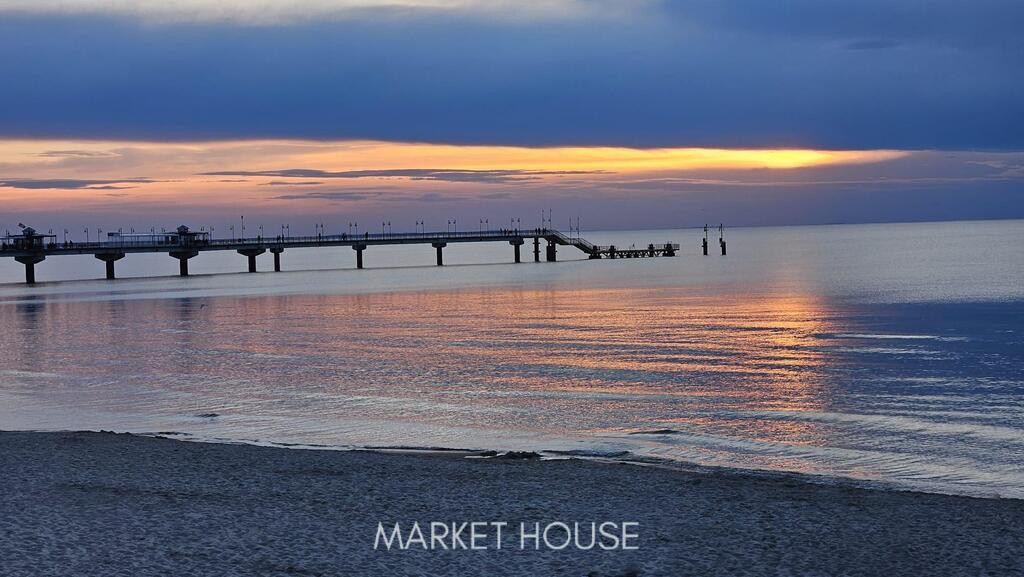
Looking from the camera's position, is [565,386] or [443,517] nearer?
[443,517]

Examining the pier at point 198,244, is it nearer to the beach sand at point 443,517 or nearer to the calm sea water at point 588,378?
the calm sea water at point 588,378

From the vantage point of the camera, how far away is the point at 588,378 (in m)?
28.8

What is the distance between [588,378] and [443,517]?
668 inches

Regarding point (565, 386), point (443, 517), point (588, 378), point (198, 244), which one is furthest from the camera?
point (198, 244)

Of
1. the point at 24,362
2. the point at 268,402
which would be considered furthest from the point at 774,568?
the point at 24,362

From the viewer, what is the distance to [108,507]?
12344 millimetres

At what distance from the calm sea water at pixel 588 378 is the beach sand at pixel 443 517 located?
9.32ft

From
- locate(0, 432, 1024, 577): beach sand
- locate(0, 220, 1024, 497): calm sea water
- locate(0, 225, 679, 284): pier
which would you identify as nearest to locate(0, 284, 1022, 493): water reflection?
locate(0, 220, 1024, 497): calm sea water

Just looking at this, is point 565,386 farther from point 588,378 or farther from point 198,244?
point 198,244

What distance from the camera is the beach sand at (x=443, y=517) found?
10.1m

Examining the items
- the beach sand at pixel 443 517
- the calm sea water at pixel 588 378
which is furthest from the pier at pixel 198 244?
the beach sand at pixel 443 517

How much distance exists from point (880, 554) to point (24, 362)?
3319 cm

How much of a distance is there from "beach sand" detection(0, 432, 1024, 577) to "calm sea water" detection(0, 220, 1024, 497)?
112 inches

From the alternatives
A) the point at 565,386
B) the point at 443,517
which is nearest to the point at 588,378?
the point at 565,386
